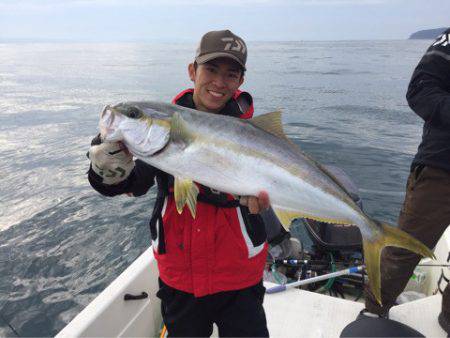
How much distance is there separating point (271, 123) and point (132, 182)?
3.98 ft

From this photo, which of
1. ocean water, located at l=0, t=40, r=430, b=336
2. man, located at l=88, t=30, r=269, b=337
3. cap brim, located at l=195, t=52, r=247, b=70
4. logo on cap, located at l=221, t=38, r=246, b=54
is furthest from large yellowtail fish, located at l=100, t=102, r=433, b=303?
ocean water, located at l=0, t=40, r=430, b=336

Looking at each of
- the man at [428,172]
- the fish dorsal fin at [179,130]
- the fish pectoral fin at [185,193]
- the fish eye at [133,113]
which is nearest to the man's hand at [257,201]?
the fish pectoral fin at [185,193]

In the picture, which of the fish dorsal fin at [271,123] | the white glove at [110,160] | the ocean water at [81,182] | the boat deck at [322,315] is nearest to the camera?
the white glove at [110,160]

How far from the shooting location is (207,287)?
2.82m

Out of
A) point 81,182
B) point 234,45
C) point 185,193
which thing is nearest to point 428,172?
point 234,45

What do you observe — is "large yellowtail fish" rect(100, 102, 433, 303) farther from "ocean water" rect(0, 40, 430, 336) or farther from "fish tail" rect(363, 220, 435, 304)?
"ocean water" rect(0, 40, 430, 336)

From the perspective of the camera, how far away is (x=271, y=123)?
2777 millimetres

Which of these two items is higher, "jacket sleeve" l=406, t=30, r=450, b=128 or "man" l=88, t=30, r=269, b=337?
"jacket sleeve" l=406, t=30, r=450, b=128

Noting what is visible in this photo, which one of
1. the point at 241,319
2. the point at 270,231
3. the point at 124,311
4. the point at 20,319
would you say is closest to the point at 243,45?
the point at 241,319

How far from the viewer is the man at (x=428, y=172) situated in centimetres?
354

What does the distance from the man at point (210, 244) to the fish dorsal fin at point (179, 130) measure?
444 mm

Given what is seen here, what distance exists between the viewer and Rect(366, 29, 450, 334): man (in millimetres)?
3541

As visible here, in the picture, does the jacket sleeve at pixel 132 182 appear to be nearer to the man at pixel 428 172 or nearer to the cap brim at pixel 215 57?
the cap brim at pixel 215 57

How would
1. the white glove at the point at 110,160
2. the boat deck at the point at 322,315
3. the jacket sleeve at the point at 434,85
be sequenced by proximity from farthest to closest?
1. the boat deck at the point at 322,315
2. the jacket sleeve at the point at 434,85
3. the white glove at the point at 110,160
